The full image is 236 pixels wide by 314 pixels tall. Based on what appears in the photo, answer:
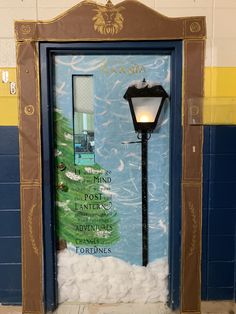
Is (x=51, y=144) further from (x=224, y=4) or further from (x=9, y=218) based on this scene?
(x=224, y=4)

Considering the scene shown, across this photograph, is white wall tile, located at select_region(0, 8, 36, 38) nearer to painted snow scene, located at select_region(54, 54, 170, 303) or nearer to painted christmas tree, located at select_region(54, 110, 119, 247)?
painted snow scene, located at select_region(54, 54, 170, 303)

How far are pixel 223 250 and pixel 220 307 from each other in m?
0.40

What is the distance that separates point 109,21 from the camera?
8.46 feet

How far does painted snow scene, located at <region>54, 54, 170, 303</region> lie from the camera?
271 cm

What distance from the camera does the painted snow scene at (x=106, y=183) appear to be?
8.89ft

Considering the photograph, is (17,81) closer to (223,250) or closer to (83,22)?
(83,22)

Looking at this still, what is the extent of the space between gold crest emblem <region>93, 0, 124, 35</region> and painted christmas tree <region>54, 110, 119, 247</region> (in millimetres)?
635

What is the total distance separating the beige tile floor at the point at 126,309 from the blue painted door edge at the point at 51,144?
0.10 m

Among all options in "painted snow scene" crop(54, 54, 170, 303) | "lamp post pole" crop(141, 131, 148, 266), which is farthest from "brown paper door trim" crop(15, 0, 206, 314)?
"lamp post pole" crop(141, 131, 148, 266)

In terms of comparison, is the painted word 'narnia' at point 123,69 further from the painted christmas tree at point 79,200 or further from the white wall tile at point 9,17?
the white wall tile at point 9,17

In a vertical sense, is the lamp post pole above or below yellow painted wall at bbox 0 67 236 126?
below

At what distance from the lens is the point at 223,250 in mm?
2752

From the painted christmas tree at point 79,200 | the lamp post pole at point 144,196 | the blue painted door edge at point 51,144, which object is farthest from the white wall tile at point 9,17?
the lamp post pole at point 144,196

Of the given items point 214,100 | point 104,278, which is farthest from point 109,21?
point 104,278
